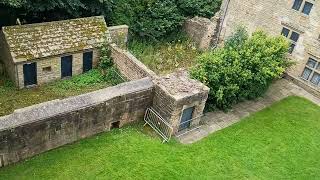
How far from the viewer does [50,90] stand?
1938cm

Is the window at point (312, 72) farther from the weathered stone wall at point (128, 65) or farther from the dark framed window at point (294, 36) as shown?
the weathered stone wall at point (128, 65)

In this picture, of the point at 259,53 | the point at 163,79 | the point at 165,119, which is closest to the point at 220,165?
the point at 165,119

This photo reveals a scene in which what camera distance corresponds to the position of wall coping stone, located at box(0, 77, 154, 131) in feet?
45.3

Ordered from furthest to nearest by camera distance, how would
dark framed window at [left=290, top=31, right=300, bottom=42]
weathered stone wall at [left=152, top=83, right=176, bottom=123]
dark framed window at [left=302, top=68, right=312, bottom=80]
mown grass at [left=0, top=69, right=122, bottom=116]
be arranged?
dark framed window at [left=302, top=68, right=312, bottom=80]
dark framed window at [left=290, top=31, right=300, bottom=42]
mown grass at [left=0, top=69, right=122, bottom=116]
weathered stone wall at [left=152, top=83, right=176, bottom=123]

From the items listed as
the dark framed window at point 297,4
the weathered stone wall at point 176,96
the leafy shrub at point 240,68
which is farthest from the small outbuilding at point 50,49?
the dark framed window at point 297,4

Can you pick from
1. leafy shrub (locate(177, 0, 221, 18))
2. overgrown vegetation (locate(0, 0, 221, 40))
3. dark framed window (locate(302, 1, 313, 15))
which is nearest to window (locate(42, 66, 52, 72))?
overgrown vegetation (locate(0, 0, 221, 40))

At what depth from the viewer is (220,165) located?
640 inches

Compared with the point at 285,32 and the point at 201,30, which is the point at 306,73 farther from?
the point at 201,30

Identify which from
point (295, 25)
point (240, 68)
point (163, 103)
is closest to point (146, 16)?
point (240, 68)

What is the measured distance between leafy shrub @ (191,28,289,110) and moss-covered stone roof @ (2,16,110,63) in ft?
19.3

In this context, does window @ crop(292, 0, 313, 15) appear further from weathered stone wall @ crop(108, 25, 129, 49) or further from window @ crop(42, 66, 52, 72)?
window @ crop(42, 66, 52, 72)

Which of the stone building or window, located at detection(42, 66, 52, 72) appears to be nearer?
window, located at detection(42, 66, 52, 72)

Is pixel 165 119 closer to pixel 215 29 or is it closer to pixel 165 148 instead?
pixel 165 148

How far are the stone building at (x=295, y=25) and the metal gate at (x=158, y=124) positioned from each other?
8.67m
